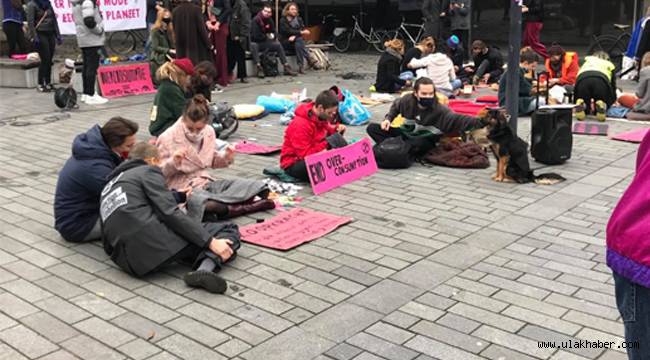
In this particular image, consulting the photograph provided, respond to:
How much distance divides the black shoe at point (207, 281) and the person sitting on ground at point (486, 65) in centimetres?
955

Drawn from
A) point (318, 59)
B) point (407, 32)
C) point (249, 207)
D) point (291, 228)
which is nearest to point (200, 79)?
point (249, 207)

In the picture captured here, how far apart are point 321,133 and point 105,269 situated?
287cm

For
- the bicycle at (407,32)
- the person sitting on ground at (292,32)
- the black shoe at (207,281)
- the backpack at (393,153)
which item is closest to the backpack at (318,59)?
the person sitting on ground at (292,32)

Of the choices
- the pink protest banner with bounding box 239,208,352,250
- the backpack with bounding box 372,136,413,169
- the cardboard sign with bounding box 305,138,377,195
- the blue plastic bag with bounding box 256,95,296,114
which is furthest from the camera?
the blue plastic bag with bounding box 256,95,296,114

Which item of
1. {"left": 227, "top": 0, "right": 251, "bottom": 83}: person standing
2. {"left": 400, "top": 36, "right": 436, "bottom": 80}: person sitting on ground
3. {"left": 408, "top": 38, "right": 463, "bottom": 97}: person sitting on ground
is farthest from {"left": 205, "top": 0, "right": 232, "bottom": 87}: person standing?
{"left": 408, "top": 38, "right": 463, "bottom": 97}: person sitting on ground

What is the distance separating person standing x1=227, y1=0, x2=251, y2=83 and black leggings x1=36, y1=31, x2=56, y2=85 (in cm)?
322

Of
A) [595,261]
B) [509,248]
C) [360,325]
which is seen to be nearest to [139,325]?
[360,325]

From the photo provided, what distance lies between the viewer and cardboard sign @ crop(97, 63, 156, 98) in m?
12.6

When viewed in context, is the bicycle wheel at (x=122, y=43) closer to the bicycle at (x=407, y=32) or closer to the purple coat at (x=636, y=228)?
the bicycle at (x=407, y=32)

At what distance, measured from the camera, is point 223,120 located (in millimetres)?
9180

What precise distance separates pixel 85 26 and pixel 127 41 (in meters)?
7.12

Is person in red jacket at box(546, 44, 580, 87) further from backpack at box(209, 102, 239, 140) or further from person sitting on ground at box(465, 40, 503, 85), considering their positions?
backpack at box(209, 102, 239, 140)

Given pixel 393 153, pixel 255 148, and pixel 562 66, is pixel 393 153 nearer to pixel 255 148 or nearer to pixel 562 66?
pixel 255 148

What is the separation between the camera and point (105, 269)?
16.2ft
